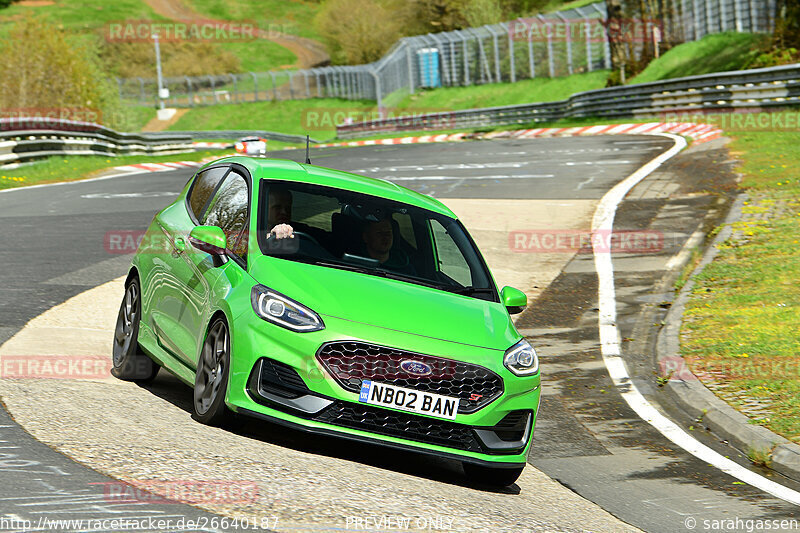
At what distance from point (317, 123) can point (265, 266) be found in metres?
79.2

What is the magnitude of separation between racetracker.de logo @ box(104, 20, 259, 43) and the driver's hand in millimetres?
125840

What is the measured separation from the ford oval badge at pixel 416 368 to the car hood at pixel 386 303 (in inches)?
7.2

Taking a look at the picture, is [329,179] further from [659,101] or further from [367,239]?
[659,101]

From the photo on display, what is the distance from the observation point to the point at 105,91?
60219 millimetres

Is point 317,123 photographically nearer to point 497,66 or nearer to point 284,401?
point 497,66

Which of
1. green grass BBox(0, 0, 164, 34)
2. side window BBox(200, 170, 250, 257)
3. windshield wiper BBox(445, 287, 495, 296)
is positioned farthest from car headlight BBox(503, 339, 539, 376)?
green grass BBox(0, 0, 164, 34)

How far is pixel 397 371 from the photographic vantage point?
6098 mm

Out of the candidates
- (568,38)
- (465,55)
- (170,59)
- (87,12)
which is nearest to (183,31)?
(170,59)

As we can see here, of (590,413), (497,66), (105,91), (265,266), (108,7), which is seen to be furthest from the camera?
(108,7)

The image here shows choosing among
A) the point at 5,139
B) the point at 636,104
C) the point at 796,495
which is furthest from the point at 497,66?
the point at 796,495

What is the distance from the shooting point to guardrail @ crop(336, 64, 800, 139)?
30.7 metres

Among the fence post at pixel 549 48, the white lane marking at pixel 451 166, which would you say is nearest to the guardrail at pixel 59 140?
the white lane marking at pixel 451 166

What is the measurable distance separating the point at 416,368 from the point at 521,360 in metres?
0.79

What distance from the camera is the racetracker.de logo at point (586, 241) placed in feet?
50.5
